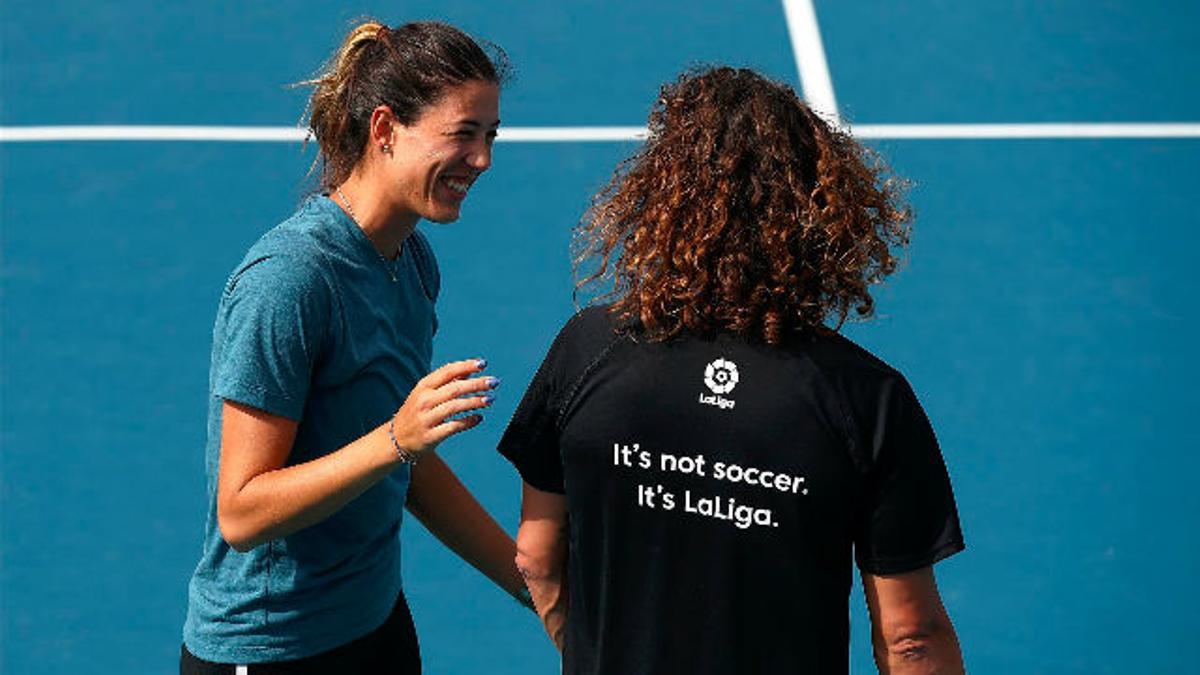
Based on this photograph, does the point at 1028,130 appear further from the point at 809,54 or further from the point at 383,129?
the point at 383,129

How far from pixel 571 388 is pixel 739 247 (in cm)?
31

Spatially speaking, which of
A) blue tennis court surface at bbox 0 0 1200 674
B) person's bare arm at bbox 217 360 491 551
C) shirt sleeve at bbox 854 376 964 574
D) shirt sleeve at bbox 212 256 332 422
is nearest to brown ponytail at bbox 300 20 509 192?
shirt sleeve at bbox 212 256 332 422

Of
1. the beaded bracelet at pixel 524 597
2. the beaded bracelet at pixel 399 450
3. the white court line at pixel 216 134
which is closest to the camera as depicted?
the beaded bracelet at pixel 399 450

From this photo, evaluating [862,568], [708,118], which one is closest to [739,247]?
[708,118]


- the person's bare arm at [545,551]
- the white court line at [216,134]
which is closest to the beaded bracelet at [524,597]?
the person's bare arm at [545,551]

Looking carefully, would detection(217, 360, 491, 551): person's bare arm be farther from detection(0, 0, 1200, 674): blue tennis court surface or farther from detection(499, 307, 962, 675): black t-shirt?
detection(0, 0, 1200, 674): blue tennis court surface

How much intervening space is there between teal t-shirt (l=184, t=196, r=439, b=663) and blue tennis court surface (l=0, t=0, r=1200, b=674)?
199cm

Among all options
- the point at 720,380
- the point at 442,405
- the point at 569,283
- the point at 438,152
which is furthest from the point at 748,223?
the point at 569,283

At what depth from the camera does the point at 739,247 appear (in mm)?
2783

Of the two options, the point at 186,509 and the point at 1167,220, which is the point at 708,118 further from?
the point at 1167,220

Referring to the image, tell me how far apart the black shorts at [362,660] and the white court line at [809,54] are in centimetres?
446

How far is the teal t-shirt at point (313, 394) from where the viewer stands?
319 cm

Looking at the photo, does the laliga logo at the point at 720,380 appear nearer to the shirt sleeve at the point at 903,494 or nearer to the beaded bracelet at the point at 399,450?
the shirt sleeve at the point at 903,494

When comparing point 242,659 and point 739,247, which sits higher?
point 739,247
